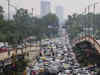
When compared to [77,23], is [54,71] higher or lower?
lower

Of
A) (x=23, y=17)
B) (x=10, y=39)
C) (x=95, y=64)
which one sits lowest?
(x=95, y=64)

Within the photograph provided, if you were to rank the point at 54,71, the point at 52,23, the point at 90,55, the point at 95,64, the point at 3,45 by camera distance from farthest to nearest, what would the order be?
1. the point at 52,23
2. the point at 3,45
3. the point at 90,55
4. the point at 95,64
5. the point at 54,71

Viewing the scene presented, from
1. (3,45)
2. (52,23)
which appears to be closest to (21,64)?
(3,45)

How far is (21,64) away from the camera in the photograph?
75.4 feet

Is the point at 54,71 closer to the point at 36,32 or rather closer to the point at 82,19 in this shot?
the point at 36,32

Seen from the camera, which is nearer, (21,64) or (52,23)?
(21,64)

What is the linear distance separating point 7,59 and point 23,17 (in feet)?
116

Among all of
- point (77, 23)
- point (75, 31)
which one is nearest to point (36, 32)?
point (75, 31)

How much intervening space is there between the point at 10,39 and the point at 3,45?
13.6ft

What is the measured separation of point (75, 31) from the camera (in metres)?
72.4

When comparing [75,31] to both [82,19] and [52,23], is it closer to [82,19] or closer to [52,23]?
[82,19]

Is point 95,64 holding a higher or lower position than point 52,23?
lower

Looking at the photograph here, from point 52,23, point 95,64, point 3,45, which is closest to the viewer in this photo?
point 95,64

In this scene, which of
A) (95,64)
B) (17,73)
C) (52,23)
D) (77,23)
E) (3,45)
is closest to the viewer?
(17,73)
